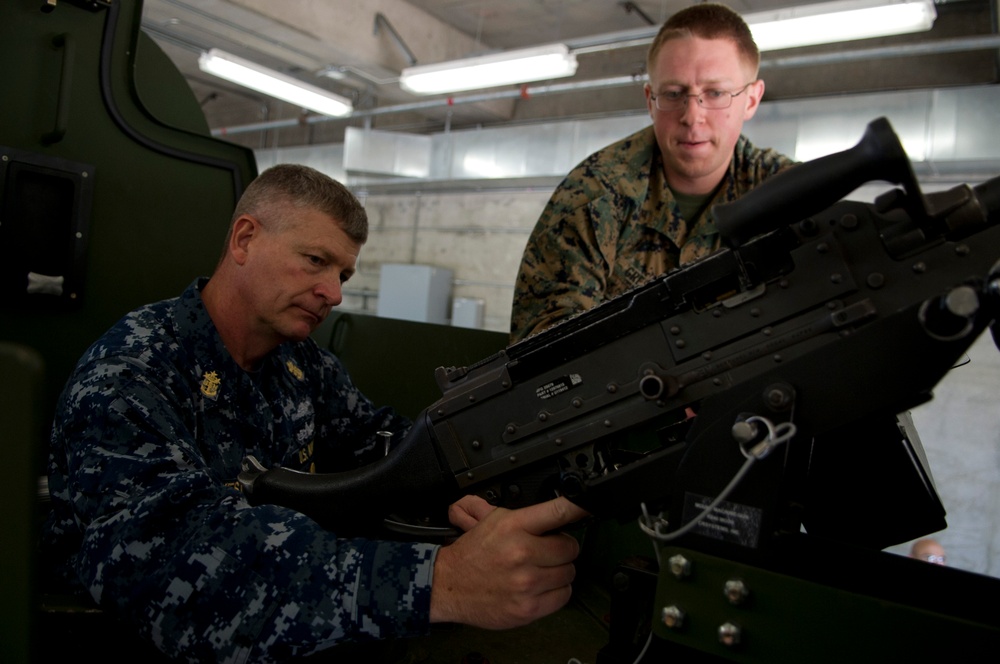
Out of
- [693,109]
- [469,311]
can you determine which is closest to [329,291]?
[693,109]

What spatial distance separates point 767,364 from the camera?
3.01 feet

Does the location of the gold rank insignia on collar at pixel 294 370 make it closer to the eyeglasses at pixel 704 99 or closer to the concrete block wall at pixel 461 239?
the eyeglasses at pixel 704 99

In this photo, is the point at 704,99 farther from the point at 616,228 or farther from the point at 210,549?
the point at 210,549

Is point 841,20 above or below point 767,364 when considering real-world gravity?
above

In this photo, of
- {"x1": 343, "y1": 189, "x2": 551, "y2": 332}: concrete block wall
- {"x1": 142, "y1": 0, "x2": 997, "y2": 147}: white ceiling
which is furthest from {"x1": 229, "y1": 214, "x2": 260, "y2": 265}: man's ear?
{"x1": 343, "y1": 189, "x2": 551, "y2": 332}: concrete block wall

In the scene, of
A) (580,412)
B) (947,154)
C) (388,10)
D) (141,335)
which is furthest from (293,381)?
(388,10)

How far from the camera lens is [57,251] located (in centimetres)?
210

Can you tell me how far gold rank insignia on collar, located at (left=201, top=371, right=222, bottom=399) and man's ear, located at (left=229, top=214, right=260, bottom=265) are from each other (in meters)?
0.25

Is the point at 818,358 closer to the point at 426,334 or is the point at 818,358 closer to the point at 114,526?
the point at 114,526

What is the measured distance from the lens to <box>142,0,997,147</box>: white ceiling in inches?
241

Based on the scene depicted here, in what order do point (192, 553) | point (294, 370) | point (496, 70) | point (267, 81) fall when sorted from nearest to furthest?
point (192, 553), point (294, 370), point (496, 70), point (267, 81)

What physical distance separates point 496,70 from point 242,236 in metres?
4.66

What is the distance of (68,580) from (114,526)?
1.08 ft

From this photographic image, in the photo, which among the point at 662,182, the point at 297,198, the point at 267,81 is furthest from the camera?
the point at 267,81
